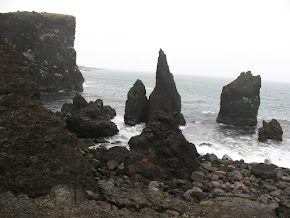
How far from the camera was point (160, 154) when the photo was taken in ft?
60.0

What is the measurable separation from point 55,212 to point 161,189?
6.88 metres

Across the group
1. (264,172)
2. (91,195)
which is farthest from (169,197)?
(264,172)

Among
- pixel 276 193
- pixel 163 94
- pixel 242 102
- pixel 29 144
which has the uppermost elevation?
pixel 163 94

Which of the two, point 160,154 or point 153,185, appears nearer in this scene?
point 153,185

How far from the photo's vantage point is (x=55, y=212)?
10.1m

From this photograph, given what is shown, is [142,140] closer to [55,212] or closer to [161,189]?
A: [161,189]

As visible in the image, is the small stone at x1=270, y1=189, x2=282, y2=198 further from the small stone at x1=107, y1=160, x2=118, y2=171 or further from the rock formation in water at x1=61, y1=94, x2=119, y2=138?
the rock formation in water at x1=61, y1=94, x2=119, y2=138

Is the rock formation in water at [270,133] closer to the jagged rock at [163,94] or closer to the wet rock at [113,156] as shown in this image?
the jagged rock at [163,94]

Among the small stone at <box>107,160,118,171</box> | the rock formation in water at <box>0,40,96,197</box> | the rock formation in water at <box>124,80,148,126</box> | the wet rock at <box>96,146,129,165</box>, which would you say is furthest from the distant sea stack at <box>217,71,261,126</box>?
the rock formation in water at <box>0,40,96,197</box>

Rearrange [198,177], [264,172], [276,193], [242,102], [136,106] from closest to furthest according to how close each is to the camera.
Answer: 1. [276,193]
2. [198,177]
3. [264,172]
4. [136,106]
5. [242,102]

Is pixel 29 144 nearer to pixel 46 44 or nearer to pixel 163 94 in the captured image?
pixel 163 94

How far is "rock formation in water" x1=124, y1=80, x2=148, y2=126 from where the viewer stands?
4194cm

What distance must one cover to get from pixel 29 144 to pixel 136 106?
30797 mm

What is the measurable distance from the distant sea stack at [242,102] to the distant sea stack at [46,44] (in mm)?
56426
